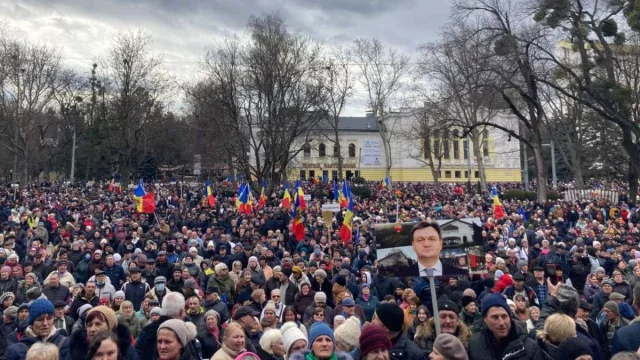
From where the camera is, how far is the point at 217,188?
37.5 meters

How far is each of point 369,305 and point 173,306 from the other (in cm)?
433

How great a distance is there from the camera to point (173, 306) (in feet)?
14.7

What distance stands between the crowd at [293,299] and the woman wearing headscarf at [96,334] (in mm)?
11

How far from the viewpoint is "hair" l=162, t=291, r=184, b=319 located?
4449 mm

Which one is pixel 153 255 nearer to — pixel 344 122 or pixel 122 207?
pixel 122 207

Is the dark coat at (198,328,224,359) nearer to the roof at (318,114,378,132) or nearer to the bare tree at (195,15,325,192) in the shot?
the bare tree at (195,15,325,192)

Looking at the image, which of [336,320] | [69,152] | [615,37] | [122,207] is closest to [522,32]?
[615,37]

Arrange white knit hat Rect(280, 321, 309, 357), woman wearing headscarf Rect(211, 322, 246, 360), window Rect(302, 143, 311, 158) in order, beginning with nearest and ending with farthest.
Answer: woman wearing headscarf Rect(211, 322, 246, 360), white knit hat Rect(280, 321, 309, 357), window Rect(302, 143, 311, 158)

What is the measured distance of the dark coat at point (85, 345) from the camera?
12.2ft

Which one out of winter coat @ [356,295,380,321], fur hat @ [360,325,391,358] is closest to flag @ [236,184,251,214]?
winter coat @ [356,295,380,321]

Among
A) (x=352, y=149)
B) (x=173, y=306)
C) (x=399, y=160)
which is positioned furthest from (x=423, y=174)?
(x=173, y=306)

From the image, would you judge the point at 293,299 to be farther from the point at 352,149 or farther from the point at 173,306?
the point at 352,149

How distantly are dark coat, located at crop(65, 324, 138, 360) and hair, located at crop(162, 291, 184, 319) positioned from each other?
1.29ft

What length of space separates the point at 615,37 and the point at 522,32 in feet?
13.7
